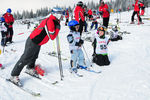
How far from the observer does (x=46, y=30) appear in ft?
11.2

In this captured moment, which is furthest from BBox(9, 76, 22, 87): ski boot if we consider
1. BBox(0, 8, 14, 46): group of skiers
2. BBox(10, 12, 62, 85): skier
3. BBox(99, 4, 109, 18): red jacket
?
BBox(99, 4, 109, 18): red jacket

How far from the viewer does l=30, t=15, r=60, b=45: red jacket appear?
3344 mm

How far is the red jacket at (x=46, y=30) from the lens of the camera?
3.34 metres

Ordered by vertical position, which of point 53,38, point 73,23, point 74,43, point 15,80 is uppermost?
point 73,23

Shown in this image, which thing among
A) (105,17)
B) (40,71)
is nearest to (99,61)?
(40,71)

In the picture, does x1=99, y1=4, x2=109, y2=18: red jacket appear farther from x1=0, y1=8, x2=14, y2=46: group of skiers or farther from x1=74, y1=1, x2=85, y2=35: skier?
x1=0, y1=8, x2=14, y2=46: group of skiers

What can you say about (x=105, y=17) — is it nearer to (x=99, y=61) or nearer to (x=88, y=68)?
(x=99, y=61)

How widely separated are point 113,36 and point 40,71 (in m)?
5.31

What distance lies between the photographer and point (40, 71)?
4.28m

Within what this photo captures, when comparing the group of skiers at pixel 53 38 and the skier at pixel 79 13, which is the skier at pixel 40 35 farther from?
the skier at pixel 79 13

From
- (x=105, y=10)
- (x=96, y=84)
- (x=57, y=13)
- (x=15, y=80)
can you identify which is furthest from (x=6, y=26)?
(x=96, y=84)

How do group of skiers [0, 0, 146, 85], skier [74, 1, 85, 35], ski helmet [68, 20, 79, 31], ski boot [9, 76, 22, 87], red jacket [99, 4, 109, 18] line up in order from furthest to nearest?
red jacket [99, 4, 109, 18] < skier [74, 1, 85, 35] < ski helmet [68, 20, 79, 31] < ski boot [9, 76, 22, 87] < group of skiers [0, 0, 146, 85]

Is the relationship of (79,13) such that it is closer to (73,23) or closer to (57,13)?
(73,23)

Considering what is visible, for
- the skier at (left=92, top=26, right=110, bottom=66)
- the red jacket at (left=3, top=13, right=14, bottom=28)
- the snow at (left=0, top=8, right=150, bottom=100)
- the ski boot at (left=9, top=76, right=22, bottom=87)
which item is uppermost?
the red jacket at (left=3, top=13, right=14, bottom=28)
